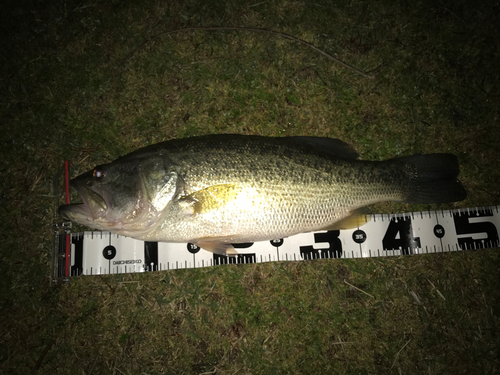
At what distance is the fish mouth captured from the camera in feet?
8.24

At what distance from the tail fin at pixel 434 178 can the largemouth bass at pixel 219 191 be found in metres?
0.53

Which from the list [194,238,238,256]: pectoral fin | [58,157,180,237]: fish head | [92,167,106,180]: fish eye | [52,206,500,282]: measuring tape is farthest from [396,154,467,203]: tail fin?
[92,167,106,180]: fish eye

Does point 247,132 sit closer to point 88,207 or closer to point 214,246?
point 214,246

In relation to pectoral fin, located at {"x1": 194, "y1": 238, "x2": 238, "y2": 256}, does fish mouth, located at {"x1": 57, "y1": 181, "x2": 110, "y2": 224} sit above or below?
above

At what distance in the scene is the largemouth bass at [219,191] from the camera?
2.52 meters

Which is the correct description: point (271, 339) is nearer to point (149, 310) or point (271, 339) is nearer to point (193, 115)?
point (149, 310)

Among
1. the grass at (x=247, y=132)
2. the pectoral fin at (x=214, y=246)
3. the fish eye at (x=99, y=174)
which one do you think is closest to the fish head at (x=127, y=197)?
the fish eye at (x=99, y=174)

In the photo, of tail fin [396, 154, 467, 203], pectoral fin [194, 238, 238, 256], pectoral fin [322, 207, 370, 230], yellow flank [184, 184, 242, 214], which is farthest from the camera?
tail fin [396, 154, 467, 203]

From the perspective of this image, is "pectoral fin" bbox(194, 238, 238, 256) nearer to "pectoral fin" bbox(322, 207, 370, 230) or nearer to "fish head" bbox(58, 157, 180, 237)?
"fish head" bbox(58, 157, 180, 237)

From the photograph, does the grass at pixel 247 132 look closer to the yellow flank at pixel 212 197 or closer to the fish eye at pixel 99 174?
the fish eye at pixel 99 174

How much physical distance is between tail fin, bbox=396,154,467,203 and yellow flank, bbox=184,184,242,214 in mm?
1720

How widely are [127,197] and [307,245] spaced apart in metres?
1.85

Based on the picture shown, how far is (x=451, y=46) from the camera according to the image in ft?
11.5

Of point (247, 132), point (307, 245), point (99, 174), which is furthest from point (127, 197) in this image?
point (307, 245)
